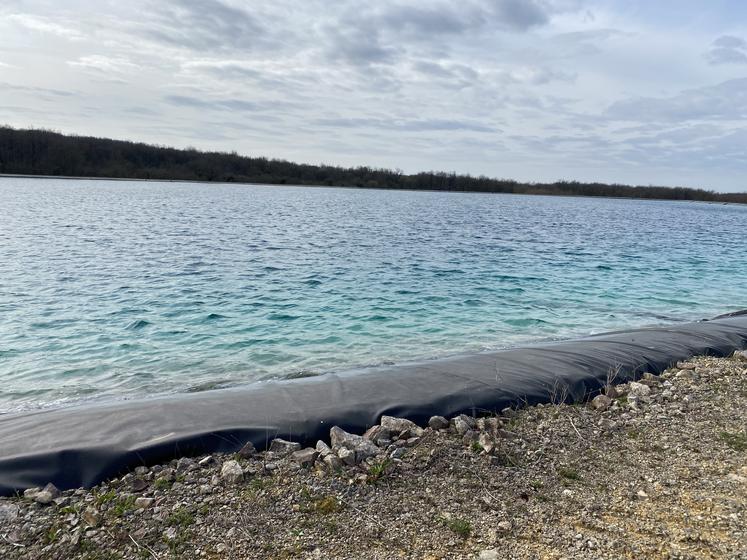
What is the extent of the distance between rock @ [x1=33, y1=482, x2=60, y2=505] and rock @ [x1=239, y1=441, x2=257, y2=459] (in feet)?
4.90

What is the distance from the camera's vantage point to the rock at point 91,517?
3.70 metres

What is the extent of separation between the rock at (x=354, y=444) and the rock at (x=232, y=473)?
2.90 feet

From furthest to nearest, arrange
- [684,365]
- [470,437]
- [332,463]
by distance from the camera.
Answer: [684,365] → [470,437] → [332,463]

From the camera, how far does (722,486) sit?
14.2ft

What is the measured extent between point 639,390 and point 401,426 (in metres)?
3.55

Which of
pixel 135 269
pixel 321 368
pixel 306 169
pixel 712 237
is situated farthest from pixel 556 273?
pixel 306 169

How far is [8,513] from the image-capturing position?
3812mm

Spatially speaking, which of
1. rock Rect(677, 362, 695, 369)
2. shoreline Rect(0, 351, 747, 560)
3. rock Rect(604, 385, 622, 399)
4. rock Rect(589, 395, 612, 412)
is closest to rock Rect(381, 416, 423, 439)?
shoreline Rect(0, 351, 747, 560)

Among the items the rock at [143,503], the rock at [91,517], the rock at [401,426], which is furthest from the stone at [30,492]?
the rock at [401,426]

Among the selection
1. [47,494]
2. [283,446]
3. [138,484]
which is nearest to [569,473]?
[283,446]

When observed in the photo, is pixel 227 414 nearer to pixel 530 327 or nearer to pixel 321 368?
pixel 321 368

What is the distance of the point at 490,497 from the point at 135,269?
15.9 metres

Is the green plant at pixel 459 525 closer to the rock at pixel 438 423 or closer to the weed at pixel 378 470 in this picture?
the weed at pixel 378 470

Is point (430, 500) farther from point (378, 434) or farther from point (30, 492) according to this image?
point (30, 492)
